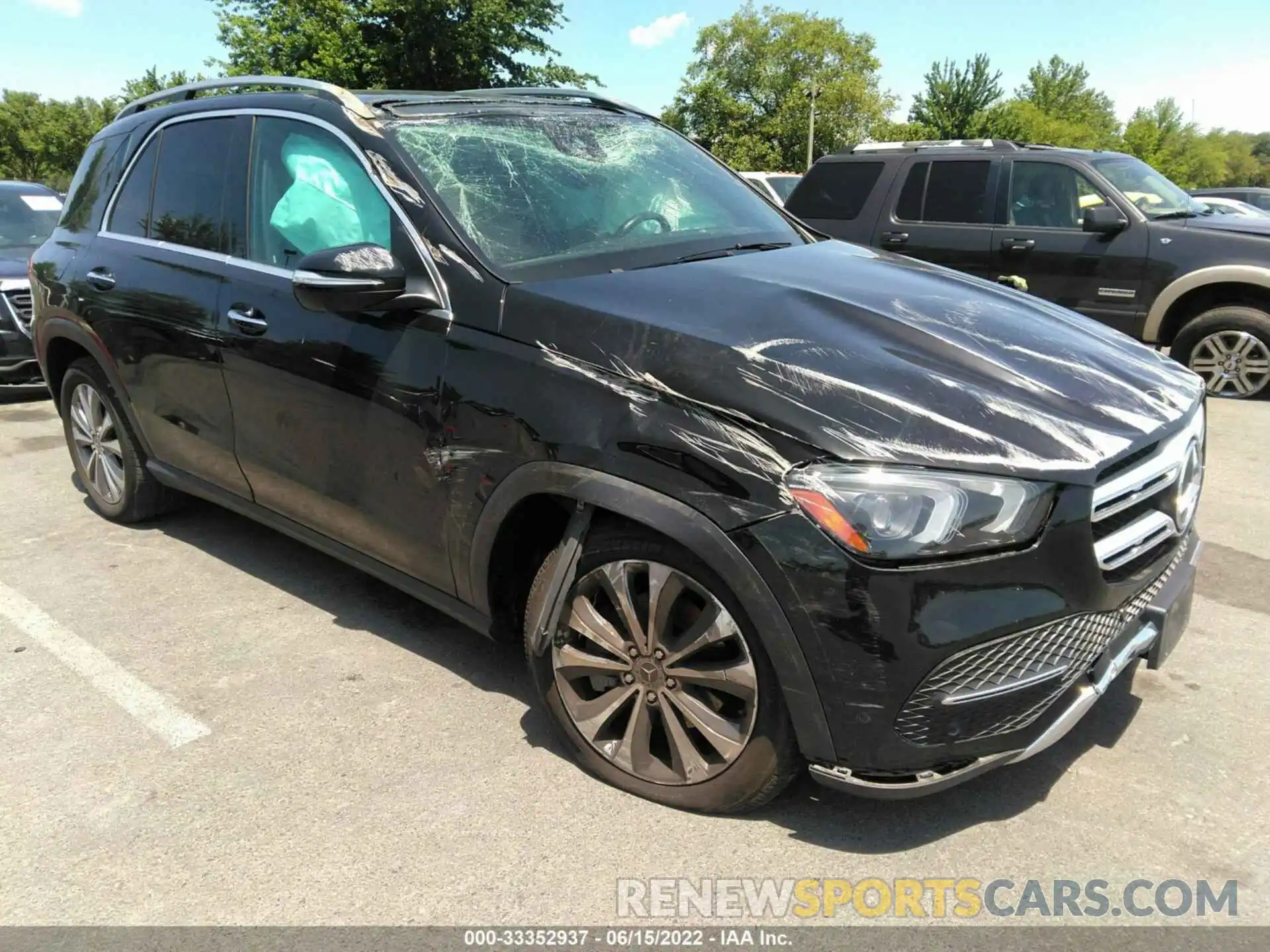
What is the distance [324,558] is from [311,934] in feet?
7.86

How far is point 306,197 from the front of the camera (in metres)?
3.46

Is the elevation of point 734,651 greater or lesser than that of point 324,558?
greater

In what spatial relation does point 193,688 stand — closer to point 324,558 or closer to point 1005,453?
point 324,558

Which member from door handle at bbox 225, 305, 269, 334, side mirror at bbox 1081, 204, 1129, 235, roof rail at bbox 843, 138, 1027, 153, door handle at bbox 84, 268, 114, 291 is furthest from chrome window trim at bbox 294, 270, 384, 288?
roof rail at bbox 843, 138, 1027, 153

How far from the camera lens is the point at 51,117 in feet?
188

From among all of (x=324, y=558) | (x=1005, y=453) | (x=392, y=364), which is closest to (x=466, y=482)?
(x=392, y=364)

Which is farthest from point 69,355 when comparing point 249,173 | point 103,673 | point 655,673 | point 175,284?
point 655,673

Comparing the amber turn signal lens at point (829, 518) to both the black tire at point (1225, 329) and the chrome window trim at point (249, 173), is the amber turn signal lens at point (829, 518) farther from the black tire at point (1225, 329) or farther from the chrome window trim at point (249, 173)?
the black tire at point (1225, 329)

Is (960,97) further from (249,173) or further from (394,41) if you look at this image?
(249,173)

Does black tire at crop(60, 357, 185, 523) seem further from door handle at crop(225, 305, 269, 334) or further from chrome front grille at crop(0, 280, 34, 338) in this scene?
chrome front grille at crop(0, 280, 34, 338)

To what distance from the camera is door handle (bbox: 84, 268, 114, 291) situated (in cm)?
421

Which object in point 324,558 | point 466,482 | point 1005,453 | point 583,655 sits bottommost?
point 324,558

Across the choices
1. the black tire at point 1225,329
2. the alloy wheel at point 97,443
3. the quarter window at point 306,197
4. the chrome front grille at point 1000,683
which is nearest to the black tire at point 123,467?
the alloy wheel at point 97,443

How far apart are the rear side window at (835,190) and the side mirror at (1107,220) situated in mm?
1802
